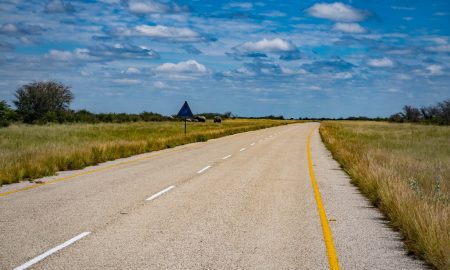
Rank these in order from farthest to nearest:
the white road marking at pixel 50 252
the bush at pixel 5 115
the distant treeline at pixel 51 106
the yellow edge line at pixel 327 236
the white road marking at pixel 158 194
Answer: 1. the distant treeline at pixel 51 106
2. the bush at pixel 5 115
3. the white road marking at pixel 158 194
4. the yellow edge line at pixel 327 236
5. the white road marking at pixel 50 252

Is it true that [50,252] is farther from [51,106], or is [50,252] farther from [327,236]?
[51,106]

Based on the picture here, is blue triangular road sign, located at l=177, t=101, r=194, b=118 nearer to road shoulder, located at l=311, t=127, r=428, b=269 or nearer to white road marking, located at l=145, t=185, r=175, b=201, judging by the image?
white road marking, located at l=145, t=185, r=175, b=201

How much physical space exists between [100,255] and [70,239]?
0.99m

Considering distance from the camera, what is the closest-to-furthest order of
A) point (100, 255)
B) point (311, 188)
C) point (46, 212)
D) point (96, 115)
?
1. point (100, 255)
2. point (46, 212)
3. point (311, 188)
4. point (96, 115)

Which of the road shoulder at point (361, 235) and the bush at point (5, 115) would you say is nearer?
the road shoulder at point (361, 235)

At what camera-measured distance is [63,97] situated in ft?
307

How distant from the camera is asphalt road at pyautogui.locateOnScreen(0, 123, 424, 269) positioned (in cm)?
618

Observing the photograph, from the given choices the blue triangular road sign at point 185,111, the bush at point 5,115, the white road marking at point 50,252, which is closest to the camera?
the white road marking at point 50,252

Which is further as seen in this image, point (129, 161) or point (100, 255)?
point (129, 161)

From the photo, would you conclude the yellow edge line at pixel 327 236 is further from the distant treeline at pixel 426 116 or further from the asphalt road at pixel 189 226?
the distant treeline at pixel 426 116

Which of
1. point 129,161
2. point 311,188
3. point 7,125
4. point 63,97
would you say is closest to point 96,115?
point 63,97

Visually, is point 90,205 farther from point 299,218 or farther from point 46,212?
point 299,218

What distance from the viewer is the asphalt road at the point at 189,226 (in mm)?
6176

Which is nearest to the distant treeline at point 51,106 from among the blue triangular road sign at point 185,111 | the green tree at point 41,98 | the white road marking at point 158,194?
the green tree at point 41,98
